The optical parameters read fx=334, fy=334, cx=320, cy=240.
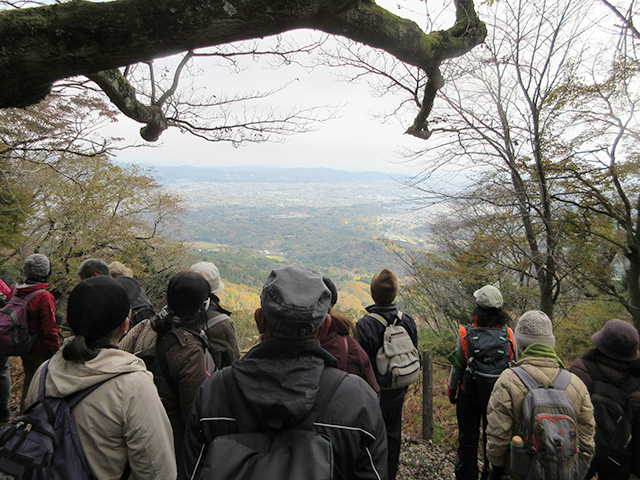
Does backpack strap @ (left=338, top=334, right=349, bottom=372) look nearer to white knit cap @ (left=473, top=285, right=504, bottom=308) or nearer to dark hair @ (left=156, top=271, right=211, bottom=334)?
dark hair @ (left=156, top=271, right=211, bottom=334)

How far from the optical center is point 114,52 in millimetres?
1844

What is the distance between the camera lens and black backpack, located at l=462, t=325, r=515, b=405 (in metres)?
2.67

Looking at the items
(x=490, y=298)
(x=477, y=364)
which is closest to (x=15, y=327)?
(x=477, y=364)

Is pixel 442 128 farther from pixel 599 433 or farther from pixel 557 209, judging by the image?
pixel 599 433

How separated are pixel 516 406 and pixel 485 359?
23.9 inches

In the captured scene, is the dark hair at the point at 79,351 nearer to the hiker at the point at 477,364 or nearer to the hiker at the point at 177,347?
the hiker at the point at 177,347

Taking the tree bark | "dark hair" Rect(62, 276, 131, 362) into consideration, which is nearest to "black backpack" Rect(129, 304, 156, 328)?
"dark hair" Rect(62, 276, 131, 362)

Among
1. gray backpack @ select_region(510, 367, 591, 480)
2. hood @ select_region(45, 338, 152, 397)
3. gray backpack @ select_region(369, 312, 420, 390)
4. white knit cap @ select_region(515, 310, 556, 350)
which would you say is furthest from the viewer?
gray backpack @ select_region(369, 312, 420, 390)

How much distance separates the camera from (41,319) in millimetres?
3062

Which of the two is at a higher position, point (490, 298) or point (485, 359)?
point (490, 298)

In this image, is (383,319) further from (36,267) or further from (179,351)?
(36,267)

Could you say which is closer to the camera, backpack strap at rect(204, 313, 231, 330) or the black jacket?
the black jacket

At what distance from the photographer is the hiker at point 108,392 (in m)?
1.36

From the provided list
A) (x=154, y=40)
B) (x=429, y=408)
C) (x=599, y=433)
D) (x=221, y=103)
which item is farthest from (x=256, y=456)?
(x=221, y=103)
